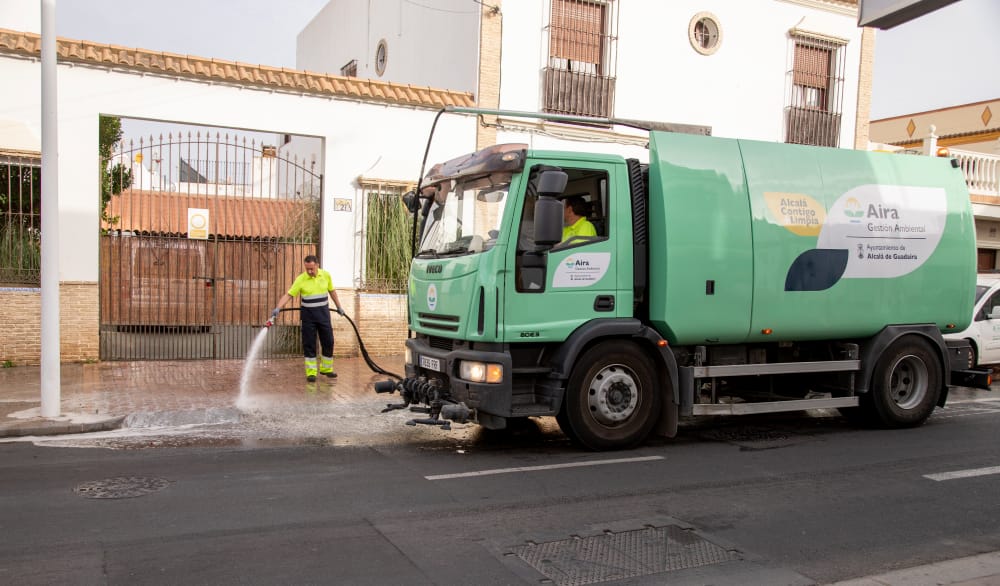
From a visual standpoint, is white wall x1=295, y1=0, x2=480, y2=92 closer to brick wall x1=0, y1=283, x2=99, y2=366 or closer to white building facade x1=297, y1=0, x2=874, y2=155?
white building facade x1=297, y1=0, x2=874, y2=155

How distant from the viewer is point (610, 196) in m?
7.63

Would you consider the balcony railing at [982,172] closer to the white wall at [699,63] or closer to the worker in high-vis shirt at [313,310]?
the white wall at [699,63]

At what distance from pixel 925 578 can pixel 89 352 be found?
11.7 meters

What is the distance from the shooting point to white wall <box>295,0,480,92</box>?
52.1ft

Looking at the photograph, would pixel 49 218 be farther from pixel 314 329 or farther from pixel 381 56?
pixel 381 56

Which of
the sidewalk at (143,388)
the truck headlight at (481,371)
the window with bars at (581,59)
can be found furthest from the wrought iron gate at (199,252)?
the truck headlight at (481,371)

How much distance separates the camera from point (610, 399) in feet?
25.0

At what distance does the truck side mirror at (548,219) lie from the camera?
6.94m

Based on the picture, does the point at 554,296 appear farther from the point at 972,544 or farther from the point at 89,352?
the point at 89,352

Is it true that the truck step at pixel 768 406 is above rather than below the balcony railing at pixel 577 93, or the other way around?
below

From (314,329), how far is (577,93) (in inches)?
291

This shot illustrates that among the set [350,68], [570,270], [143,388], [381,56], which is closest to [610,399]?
[570,270]

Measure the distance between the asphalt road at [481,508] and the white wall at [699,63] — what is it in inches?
367

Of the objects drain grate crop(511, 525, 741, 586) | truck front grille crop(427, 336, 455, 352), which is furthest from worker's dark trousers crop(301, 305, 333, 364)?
drain grate crop(511, 525, 741, 586)
